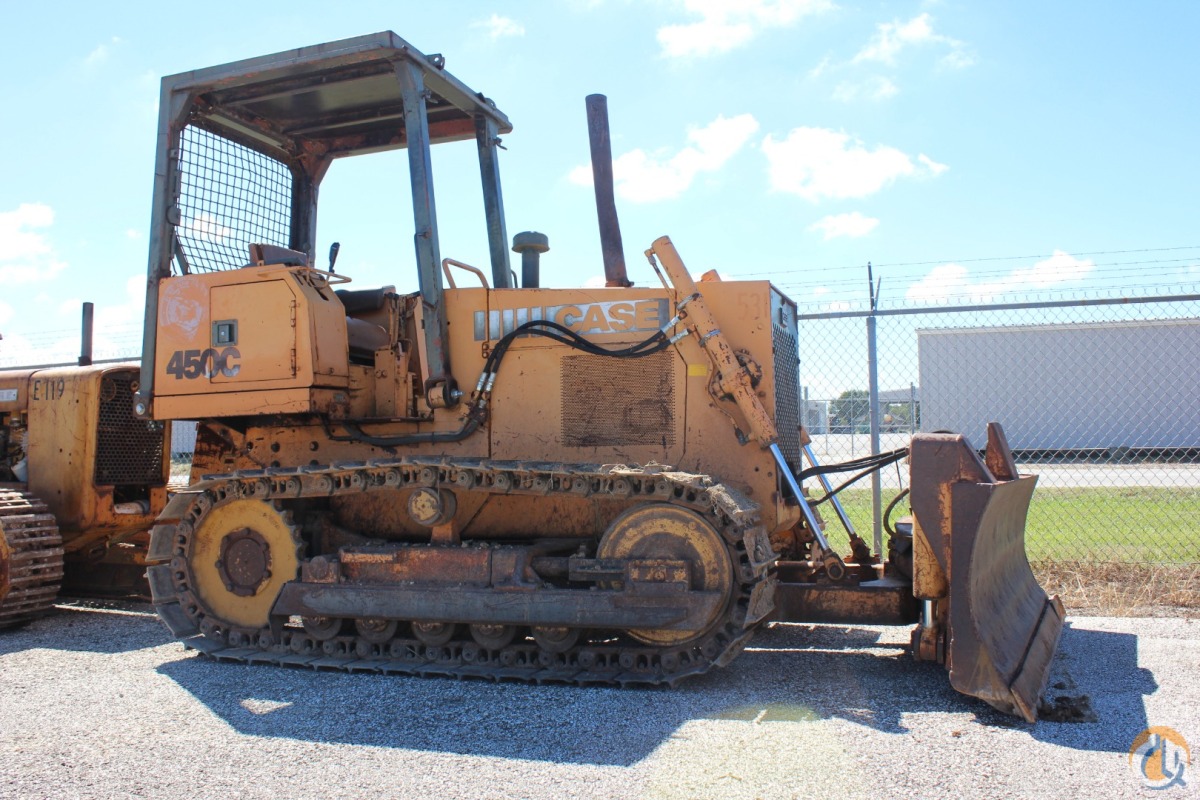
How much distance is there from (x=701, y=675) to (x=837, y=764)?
1639mm

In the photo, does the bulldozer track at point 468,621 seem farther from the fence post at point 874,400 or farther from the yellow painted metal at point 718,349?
the fence post at point 874,400

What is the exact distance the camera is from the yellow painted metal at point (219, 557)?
6000mm

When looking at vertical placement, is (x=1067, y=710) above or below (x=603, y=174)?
below

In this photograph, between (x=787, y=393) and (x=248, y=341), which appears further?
(x=787, y=393)

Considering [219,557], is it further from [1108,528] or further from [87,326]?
[1108,528]

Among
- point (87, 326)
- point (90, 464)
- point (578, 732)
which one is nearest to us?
point (578, 732)

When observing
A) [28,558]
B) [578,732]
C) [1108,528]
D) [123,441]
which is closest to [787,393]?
[578,732]

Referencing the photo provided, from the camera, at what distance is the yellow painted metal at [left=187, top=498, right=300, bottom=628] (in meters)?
6.00

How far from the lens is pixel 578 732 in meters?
4.28

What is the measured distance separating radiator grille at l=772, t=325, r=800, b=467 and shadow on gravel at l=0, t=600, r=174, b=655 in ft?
14.8

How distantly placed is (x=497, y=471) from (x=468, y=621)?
0.87m

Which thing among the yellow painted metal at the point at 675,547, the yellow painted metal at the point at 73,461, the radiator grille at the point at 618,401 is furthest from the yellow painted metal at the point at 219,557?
the yellow painted metal at the point at 73,461

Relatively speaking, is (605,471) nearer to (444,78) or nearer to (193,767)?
(193,767)

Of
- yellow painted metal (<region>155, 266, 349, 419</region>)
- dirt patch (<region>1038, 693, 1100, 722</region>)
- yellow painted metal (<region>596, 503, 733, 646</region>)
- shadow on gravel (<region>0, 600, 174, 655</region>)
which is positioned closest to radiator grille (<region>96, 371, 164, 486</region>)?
shadow on gravel (<region>0, 600, 174, 655</region>)
